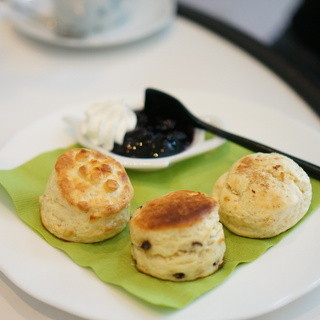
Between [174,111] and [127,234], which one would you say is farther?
[174,111]

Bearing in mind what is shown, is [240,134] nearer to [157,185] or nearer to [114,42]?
[157,185]

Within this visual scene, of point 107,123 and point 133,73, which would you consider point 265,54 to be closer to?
point 133,73

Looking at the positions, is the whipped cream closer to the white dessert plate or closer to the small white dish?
the small white dish

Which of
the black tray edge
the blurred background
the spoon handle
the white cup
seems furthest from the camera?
the blurred background

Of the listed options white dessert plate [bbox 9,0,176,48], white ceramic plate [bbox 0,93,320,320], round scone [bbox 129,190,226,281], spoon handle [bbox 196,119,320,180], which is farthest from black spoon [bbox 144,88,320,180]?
white dessert plate [bbox 9,0,176,48]

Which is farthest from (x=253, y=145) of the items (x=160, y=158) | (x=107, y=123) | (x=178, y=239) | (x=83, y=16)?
(x=83, y=16)
